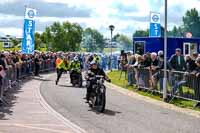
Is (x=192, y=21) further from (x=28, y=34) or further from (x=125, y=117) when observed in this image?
(x=125, y=117)

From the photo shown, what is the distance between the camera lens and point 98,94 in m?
17.7

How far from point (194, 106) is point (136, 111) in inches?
93.2

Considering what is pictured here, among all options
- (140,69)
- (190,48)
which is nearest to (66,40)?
(190,48)

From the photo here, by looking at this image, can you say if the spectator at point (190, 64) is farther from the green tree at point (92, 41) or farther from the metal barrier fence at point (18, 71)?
the green tree at point (92, 41)

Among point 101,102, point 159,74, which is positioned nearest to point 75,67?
point 159,74

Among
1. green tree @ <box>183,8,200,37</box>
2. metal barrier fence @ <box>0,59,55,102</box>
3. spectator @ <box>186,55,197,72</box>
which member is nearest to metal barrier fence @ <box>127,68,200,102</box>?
spectator @ <box>186,55,197,72</box>

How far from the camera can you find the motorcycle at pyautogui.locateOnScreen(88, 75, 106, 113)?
57.1 ft

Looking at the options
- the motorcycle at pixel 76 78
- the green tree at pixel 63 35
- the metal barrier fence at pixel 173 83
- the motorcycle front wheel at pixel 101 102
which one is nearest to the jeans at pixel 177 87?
the metal barrier fence at pixel 173 83

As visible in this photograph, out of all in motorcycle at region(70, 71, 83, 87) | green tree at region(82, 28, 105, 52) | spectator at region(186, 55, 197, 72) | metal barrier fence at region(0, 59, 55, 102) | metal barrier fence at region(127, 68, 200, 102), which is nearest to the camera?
metal barrier fence at region(127, 68, 200, 102)

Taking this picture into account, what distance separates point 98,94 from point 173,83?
418cm

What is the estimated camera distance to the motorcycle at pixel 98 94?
17.4 metres

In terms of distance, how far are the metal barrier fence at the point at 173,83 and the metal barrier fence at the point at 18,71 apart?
609 cm

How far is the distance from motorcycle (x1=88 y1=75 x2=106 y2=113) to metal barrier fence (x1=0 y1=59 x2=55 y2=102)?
3.60 meters

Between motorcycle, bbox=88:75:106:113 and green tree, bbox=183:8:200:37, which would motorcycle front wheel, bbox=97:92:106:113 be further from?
green tree, bbox=183:8:200:37
